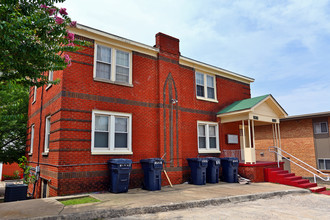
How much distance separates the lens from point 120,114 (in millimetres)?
10953

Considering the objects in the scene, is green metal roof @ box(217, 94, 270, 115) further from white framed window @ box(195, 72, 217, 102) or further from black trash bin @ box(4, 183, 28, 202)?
black trash bin @ box(4, 183, 28, 202)

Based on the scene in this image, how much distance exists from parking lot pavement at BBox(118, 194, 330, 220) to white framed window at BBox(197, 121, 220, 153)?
5110 mm

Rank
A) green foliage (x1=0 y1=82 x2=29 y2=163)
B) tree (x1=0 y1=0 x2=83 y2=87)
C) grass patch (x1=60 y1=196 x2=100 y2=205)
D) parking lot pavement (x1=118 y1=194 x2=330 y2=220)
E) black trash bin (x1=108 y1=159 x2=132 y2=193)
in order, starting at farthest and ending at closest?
green foliage (x1=0 y1=82 x2=29 y2=163) < black trash bin (x1=108 y1=159 x2=132 y2=193) < grass patch (x1=60 y1=196 x2=100 y2=205) < parking lot pavement (x1=118 y1=194 x2=330 y2=220) < tree (x1=0 y1=0 x2=83 y2=87)

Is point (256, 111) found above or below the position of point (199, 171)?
above

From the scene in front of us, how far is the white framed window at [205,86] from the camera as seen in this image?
1470 cm

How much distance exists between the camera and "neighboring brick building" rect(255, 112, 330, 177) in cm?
1947

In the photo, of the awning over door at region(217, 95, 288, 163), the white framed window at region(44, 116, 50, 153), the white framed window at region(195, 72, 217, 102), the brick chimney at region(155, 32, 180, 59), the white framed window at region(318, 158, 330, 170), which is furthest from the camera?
the white framed window at region(318, 158, 330, 170)

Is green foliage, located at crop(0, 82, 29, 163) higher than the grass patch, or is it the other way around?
green foliage, located at crop(0, 82, 29, 163)

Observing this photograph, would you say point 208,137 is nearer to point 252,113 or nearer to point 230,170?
point 230,170

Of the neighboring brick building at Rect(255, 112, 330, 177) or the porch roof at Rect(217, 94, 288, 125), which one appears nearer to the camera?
the porch roof at Rect(217, 94, 288, 125)

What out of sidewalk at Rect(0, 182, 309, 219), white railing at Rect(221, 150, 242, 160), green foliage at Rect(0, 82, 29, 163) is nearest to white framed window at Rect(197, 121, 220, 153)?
A: white railing at Rect(221, 150, 242, 160)

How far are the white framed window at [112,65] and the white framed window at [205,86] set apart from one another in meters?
4.66

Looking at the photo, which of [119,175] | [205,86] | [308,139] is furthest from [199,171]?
[308,139]

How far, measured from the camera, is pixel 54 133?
9.95m
